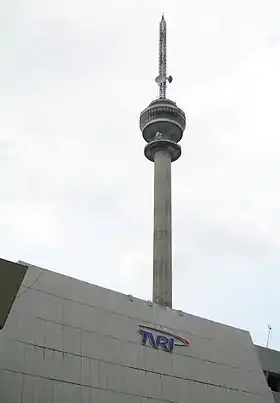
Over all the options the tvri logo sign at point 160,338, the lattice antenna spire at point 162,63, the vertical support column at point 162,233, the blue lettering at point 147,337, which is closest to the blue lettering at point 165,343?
the tvri logo sign at point 160,338

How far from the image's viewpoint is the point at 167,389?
163 feet

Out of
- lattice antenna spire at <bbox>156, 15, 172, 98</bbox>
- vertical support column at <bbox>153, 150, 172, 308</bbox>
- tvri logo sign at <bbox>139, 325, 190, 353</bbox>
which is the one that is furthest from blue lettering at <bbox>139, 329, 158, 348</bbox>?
lattice antenna spire at <bbox>156, 15, 172, 98</bbox>

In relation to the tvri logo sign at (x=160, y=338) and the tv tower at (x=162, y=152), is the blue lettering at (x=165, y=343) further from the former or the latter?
the tv tower at (x=162, y=152)

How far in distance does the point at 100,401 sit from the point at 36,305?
821 cm

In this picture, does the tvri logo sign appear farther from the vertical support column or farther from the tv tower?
the tv tower

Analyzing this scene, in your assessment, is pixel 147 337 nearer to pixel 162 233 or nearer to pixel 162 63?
pixel 162 233

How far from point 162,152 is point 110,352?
169 ft

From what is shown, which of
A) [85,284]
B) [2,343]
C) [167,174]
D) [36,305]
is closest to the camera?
[2,343]

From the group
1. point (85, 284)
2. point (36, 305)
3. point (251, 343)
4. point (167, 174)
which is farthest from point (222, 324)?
point (167, 174)

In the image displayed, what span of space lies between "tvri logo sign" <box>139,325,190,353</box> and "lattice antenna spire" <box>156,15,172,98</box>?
5476 centimetres

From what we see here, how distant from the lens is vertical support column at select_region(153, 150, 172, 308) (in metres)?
81.9

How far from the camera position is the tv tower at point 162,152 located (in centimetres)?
8375

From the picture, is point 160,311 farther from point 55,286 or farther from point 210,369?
point 55,286

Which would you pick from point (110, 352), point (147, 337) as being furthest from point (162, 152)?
point (110, 352)
